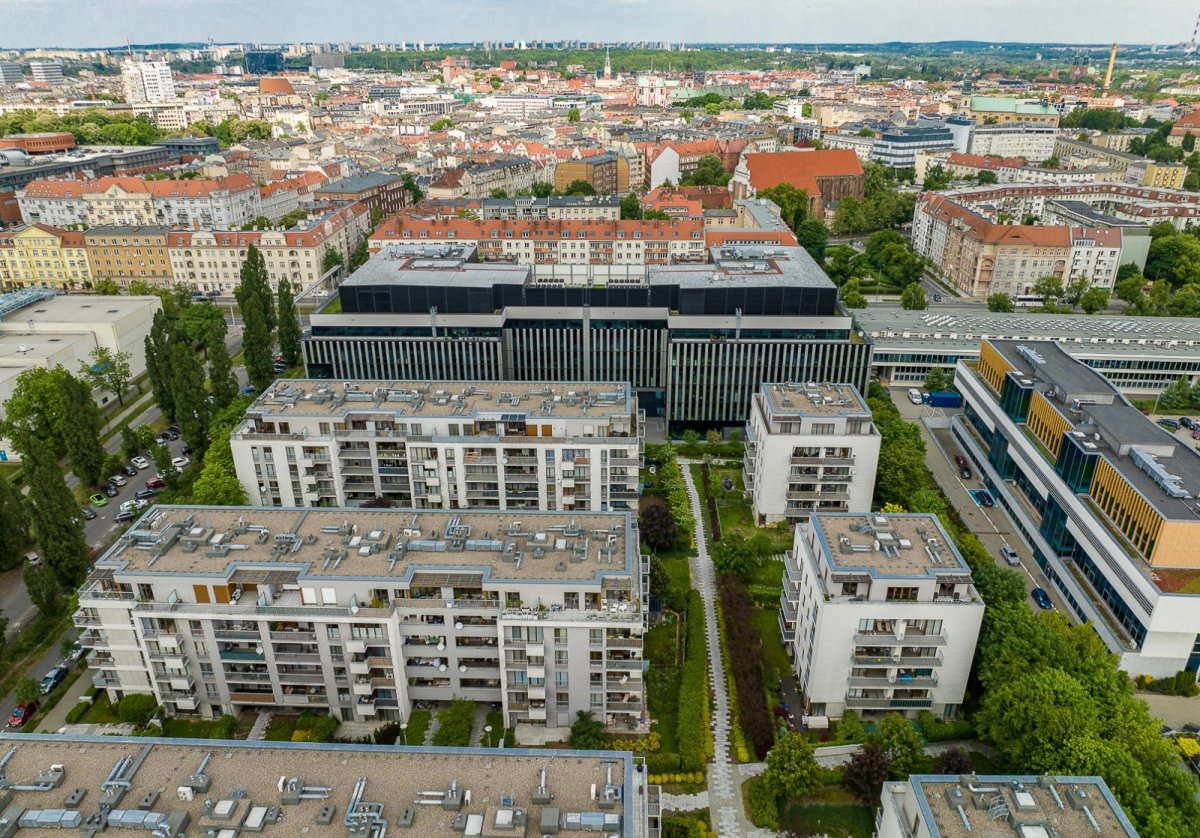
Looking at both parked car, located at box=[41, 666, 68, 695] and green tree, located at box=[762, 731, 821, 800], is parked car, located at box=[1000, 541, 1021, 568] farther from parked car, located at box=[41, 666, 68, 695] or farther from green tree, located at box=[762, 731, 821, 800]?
parked car, located at box=[41, 666, 68, 695]

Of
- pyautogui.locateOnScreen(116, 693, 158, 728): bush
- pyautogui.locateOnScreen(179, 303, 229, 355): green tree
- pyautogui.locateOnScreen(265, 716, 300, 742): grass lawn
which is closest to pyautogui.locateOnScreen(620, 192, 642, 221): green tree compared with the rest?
pyautogui.locateOnScreen(179, 303, 229, 355): green tree

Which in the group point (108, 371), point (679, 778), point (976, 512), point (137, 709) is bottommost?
point (976, 512)

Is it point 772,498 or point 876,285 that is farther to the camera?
point 876,285

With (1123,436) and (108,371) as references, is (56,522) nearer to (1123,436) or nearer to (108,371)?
(108,371)

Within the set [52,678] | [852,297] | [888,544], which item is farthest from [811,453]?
[852,297]

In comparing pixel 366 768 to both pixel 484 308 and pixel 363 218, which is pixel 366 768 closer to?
pixel 484 308

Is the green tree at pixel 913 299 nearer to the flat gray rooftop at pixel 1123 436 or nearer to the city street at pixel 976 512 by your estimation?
the city street at pixel 976 512

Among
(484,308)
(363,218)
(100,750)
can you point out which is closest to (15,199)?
(363,218)
